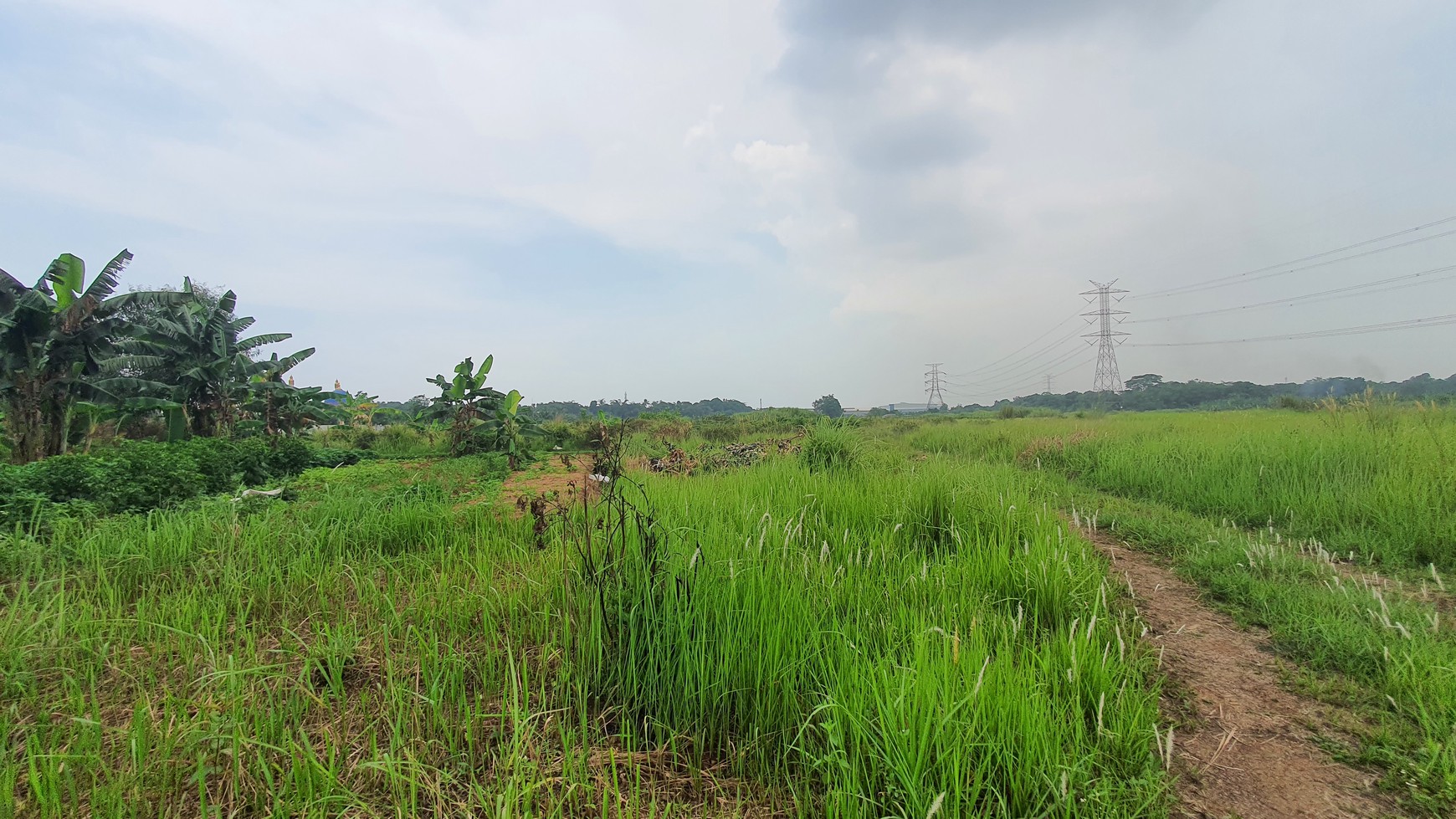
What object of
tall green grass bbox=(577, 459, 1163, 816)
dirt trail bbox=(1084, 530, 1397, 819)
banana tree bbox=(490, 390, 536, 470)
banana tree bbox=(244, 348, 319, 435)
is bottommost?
dirt trail bbox=(1084, 530, 1397, 819)

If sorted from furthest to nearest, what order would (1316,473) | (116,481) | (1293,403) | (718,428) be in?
1. (1293,403)
2. (718,428)
3. (1316,473)
4. (116,481)

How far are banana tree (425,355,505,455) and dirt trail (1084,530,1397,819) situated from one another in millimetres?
9597

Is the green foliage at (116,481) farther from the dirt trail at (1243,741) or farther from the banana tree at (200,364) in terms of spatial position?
the dirt trail at (1243,741)

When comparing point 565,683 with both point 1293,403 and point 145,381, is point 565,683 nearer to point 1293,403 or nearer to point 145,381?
point 145,381

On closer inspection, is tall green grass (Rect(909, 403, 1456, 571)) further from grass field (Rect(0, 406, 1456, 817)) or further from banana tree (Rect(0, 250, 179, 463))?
banana tree (Rect(0, 250, 179, 463))

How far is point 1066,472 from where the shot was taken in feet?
29.8

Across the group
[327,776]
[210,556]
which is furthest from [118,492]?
[327,776]

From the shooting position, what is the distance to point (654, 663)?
7.13 feet

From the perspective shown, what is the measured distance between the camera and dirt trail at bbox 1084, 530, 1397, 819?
1830 millimetres

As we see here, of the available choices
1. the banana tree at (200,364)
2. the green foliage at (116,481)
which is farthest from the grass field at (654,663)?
the banana tree at (200,364)

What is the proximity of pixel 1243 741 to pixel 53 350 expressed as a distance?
1904cm

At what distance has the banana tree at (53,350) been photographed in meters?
10.9

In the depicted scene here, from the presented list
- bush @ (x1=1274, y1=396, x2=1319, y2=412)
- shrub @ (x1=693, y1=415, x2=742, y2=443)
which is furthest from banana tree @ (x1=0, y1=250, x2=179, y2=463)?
bush @ (x1=1274, y1=396, x2=1319, y2=412)

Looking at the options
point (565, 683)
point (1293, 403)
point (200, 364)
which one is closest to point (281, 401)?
point (200, 364)
